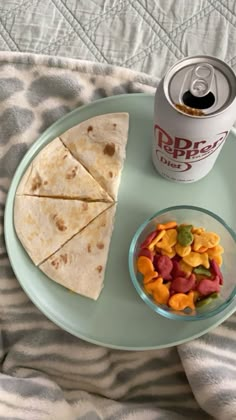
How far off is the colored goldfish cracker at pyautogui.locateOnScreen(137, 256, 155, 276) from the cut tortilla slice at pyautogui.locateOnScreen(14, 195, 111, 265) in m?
0.12

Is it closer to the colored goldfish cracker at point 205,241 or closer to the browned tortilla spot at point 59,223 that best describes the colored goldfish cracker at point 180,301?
the colored goldfish cracker at point 205,241

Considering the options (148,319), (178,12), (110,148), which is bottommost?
(148,319)

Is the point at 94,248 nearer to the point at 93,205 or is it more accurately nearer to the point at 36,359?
the point at 93,205

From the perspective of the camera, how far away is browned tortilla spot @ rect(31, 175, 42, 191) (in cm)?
88

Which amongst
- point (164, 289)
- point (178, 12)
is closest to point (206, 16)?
point (178, 12)

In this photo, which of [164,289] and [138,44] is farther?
[138,44]

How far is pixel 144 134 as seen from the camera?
91cm

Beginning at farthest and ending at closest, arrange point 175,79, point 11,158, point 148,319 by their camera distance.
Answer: point 11,158, point 148,319, point 175,79

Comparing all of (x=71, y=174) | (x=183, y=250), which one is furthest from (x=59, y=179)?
(x=183, y=250)

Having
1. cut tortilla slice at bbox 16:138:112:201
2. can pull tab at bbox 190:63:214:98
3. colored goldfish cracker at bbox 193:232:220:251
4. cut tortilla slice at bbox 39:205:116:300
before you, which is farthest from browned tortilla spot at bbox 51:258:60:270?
can pull tab at bbox 190:63:214:98

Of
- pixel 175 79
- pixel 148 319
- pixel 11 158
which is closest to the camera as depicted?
pixel 175 79

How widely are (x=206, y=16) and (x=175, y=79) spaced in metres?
0.37

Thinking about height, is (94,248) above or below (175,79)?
below

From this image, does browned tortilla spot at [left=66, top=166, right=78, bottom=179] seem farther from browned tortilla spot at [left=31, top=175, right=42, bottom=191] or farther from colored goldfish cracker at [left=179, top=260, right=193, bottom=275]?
colored goldfish cracker at [left=179, top=260, right=193, bottom=275]
